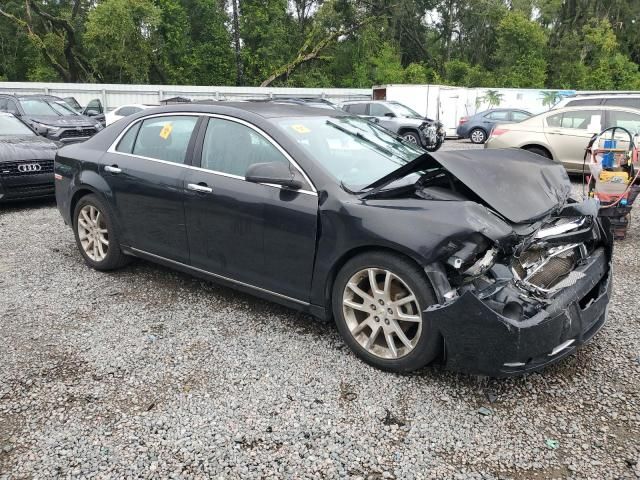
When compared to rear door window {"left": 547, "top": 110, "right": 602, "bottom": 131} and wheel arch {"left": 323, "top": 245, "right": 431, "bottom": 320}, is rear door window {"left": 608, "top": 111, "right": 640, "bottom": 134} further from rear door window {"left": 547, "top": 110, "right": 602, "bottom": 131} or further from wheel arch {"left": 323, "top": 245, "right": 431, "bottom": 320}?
wheel arch {"left": 323, "top": 245, "right": 431, "bottom": 320}

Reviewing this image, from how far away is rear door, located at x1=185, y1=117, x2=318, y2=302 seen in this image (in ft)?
11.2

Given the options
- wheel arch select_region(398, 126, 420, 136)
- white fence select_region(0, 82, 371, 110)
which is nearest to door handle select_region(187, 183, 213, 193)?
wheel arch select_region(398, 126, 420, 136)

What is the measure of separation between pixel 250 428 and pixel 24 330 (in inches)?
83.7

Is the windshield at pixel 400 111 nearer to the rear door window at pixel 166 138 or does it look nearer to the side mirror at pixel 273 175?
the rear door window at pixel 166 138

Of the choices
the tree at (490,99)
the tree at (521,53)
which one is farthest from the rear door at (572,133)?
the tree at (521,53)

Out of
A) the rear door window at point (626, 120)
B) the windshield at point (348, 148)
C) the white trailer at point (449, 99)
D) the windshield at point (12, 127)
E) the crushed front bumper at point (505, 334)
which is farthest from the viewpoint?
the white trailer at point (449, 99)

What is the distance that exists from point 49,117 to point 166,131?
12.1 metres

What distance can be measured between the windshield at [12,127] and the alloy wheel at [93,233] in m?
4.90

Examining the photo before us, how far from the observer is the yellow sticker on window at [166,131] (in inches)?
169

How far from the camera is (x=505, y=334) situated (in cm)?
263

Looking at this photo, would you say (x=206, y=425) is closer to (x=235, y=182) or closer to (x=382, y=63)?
(x=235, y=182)

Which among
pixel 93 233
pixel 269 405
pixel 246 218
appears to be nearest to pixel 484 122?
pixel 93 233

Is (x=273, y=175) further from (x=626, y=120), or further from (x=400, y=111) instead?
(x=400, y=111)

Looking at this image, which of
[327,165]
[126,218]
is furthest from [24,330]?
[327,165]
